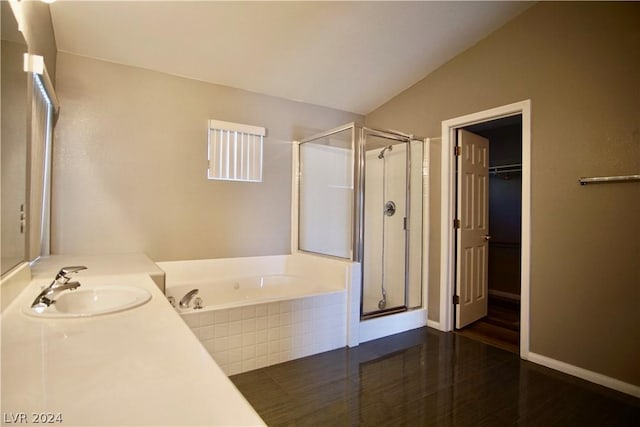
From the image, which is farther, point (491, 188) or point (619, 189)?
point (491, 188)

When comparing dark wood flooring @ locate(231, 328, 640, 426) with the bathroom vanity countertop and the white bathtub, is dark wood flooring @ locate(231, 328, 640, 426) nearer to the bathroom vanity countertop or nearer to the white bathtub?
the white bathtub

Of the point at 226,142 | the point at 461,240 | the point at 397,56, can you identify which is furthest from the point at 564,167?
the point at 226,142

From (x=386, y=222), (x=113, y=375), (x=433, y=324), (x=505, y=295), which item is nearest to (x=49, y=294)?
(x=113, y=375)

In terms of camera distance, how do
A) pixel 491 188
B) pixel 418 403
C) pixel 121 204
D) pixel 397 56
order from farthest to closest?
pixel 491 188, pixel 397 56, pixel 121 204, pixel 418 403

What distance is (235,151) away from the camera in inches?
129

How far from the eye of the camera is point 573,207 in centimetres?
236

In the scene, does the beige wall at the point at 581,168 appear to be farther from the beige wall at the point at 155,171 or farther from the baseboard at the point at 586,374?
the beige wall at the point at 155,171

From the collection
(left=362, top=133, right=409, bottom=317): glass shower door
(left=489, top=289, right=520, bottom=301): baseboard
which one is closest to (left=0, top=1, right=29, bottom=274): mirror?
(left=362, top=133, right=409, bottom=317): glass shower door

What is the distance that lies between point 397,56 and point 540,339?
8.95 ft

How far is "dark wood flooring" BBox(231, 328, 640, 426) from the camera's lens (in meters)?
1.82

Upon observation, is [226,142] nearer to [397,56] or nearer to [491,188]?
[397,56]

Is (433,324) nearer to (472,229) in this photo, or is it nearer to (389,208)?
(472,229)

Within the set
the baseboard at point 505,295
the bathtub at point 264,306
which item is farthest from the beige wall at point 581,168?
the baseboard at point 505,295

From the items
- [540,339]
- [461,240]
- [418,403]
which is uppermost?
[461,240]
